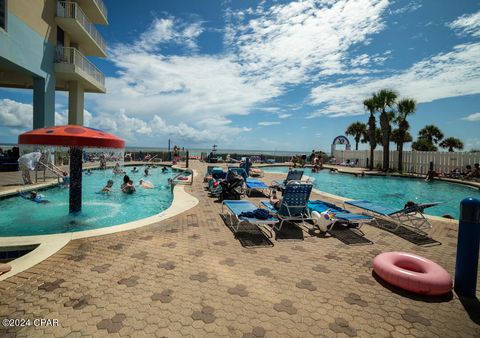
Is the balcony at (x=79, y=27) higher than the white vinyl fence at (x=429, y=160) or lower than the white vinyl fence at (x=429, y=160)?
higher

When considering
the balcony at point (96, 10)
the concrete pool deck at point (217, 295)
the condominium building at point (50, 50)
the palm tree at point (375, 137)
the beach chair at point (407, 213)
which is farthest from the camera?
the palm tree at point (375, 137)

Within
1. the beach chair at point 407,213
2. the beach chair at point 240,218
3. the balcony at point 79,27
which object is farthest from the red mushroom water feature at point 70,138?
the balcony at point 79,27

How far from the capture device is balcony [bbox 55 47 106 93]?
57.5 feet

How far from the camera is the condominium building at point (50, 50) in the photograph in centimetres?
1384

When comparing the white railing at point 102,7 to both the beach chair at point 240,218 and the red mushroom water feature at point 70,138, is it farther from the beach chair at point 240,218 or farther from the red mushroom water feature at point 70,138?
the beach chair at point 240,218

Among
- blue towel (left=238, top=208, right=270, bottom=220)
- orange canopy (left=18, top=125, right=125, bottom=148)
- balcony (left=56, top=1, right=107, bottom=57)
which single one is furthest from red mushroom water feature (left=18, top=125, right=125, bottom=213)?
balcony (left=56, top=1, right=107, bottom=57)

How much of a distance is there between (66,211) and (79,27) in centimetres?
1589

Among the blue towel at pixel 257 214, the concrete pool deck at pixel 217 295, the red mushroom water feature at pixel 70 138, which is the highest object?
the red mushroom water feature at pixel 70 138

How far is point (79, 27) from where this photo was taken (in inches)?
723

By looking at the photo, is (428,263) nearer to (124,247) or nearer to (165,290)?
(165,290)

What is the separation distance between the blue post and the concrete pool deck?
0.86ft

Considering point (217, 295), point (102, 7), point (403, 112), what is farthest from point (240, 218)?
point (403, 112)

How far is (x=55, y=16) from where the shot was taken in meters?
17.2

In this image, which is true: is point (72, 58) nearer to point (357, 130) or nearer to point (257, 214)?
point (257, 214)
